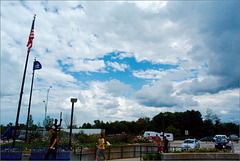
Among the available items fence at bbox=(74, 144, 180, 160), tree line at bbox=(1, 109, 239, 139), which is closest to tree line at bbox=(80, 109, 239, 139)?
tree line at bbox=(1, 109, 239, 139)

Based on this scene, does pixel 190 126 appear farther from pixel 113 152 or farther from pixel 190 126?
pixel 113 152

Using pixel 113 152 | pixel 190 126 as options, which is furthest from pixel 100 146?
pixel 190 126

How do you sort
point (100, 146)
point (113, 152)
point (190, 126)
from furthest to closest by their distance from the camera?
point (190, 126) < point (113, 152) < point (100, 146)

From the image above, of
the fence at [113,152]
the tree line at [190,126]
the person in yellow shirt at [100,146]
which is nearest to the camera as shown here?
the person in yellow shirt at [100,146]

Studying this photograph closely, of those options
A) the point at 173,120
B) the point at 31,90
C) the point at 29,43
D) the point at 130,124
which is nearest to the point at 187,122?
the point at 173,120

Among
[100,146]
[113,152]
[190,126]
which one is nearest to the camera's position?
[100,146]

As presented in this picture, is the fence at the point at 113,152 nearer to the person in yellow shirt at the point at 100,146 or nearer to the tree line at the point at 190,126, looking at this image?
the person in yellow shirt at the point at 100,146

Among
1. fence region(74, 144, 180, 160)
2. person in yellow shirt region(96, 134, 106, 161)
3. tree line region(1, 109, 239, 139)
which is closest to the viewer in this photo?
person in yellow shirt region(96, 134, 106, 161)

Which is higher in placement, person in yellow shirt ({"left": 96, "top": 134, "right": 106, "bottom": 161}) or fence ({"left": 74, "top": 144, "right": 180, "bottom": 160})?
person in yellow shirt ({"left": 96, "top": 134, "right": 106, "bottom": 161})

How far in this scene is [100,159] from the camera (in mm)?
14859

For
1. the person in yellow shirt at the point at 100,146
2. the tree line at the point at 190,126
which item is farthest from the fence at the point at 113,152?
A: the tree line at the point at 190,126

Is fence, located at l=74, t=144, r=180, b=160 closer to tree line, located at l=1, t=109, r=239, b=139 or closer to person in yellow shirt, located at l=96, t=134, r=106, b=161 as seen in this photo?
person in yellow shirt, located at l=96, t=134, r=106, b=161

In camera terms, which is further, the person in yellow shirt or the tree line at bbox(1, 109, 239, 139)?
the tree line at bbox(1, 109, 239, 139)

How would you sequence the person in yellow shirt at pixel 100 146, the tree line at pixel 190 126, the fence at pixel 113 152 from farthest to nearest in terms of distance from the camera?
the tree line at pixel 190 126 < the fence at pixel 113 152 < the person in yellow shirt at pixel 100 146
